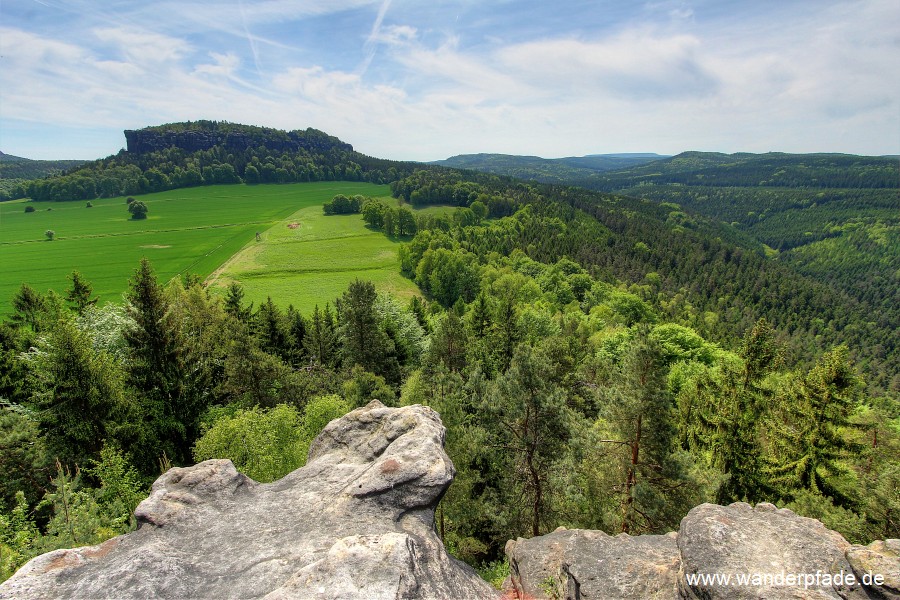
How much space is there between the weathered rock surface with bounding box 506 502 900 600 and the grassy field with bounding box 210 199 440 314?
6548 cm

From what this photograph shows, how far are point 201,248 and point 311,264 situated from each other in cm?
3390

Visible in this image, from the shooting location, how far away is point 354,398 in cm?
3244

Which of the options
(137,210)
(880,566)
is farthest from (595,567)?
(137,210)

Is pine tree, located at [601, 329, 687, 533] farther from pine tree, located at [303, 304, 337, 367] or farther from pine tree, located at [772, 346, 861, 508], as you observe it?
pine tree, located at [303, 304, 337, 367]

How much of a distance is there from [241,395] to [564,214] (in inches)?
6301

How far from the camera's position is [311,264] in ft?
350

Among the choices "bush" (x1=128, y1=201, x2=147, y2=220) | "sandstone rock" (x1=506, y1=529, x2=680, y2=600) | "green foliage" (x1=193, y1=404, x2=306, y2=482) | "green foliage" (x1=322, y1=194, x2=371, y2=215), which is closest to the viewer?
"sandstone rock" (x1=506, y1=529, x2=680, y2=600)

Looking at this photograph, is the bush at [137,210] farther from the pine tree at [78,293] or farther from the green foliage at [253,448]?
the green foliage at [253,448]

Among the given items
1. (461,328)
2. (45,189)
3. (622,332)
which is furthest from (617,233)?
(45,189)

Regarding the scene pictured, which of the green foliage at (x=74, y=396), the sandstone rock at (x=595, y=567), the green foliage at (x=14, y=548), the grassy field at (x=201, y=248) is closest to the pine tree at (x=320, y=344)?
the green foliage at (x=74, y=396)

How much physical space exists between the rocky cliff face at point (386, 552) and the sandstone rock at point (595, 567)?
4 cm

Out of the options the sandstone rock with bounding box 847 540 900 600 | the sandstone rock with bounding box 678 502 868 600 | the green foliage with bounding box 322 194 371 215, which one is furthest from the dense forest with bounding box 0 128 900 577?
the green foliage with bounding box 322 194 371 215

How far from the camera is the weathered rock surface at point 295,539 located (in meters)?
8.32

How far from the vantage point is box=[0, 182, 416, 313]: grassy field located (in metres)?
89.6
